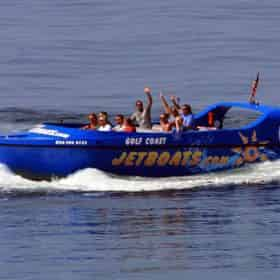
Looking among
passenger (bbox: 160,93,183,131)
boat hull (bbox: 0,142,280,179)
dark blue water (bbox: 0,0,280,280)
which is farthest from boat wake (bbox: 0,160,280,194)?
passenger (bbox: 160,93,183,131)

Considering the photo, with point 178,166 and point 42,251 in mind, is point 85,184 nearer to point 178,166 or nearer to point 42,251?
point 178,166

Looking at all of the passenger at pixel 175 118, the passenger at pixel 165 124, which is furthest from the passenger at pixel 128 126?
the passenger at pixel 175 118

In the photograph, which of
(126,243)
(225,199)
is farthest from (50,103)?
(126,243)

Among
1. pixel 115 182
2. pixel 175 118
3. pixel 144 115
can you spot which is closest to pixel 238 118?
pixel 144 115

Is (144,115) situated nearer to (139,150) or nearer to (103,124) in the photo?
(103,124)

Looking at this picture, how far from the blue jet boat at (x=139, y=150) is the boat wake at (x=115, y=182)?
0.50 ft

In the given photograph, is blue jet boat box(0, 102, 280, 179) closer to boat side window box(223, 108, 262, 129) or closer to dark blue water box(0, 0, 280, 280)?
dark blue water box(0, 0, 280, 280)

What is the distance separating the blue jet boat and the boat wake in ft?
0.50

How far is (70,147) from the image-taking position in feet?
99.3

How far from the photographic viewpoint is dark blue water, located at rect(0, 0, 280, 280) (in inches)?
929

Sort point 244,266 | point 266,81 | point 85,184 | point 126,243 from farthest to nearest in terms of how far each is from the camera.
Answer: point 266,81, point 85,184, point 126,243, point 244,266

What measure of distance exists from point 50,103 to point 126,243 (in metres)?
20.3

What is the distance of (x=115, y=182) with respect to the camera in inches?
1206

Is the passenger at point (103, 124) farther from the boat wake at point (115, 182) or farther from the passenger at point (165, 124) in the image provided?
the passenger at point (165, 124)
